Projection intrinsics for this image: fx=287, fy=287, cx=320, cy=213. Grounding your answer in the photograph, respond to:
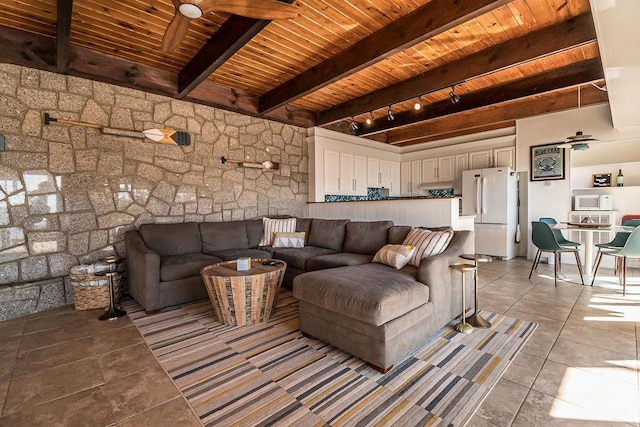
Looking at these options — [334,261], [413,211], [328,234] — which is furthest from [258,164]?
[413,211]

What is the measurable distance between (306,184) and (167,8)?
11.9 feet

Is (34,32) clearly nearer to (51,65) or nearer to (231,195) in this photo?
(51,65)

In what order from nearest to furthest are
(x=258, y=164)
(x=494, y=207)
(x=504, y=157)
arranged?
1. (x=258, y=164)
2. (x=494, y=207)
3. (x=504, y=157)

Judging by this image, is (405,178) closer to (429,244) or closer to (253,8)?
(429,244)

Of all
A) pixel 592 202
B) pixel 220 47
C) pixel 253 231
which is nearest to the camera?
pixel 220 47

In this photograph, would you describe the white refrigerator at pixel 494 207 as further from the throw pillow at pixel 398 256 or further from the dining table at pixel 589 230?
the throw pillow at pixel 398 256

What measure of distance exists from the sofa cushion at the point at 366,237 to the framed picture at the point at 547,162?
3888mm

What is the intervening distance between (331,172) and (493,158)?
11.5 ft

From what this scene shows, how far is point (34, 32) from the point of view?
3.05 metres

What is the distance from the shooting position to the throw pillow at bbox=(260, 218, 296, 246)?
4516mm

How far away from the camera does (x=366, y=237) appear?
3.75m

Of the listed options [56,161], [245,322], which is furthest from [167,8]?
[245,322]

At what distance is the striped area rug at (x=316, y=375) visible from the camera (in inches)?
62.7

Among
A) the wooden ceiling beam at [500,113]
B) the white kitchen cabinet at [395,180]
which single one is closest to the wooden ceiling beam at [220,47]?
the wooden ceiling beam at [500,113]
